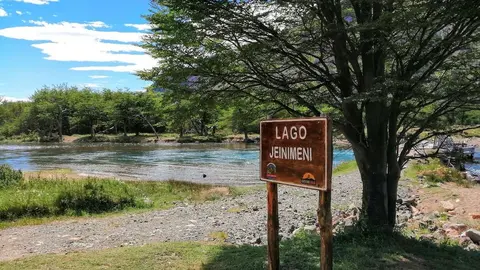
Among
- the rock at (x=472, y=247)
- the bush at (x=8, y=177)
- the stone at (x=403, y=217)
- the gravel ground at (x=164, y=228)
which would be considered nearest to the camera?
the rock at (x=472, y=247)

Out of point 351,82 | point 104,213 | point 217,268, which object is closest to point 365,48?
point 351,82

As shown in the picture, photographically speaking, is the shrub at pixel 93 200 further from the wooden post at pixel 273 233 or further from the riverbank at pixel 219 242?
the wooden post at pixel 273 233

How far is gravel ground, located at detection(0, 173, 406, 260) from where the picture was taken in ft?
25.1

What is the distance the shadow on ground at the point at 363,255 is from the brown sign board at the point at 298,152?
1627 millimetres

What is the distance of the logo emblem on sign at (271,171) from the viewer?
378 centimetres

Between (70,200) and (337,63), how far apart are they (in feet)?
26.9

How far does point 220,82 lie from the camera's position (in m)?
6.38

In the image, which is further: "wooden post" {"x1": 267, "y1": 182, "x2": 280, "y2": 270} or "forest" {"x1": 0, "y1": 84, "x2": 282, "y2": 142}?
"forest" {"x1": 0, "y1": 84, "x2": 282, "y2": 142}

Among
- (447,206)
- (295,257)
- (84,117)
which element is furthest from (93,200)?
(84,117)

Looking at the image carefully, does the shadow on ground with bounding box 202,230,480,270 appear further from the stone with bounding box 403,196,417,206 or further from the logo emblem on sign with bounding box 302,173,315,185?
the stone with bounding box 403,196,417,206

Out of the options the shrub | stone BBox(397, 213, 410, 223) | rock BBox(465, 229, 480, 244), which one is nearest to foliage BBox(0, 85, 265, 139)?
the shrub

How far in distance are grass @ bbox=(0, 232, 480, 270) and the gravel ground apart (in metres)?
1.59

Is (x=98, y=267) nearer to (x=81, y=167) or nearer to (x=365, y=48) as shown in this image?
(x=365, y=48)

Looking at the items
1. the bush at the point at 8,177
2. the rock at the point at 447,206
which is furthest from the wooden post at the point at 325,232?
the bush at the point at 8,177
